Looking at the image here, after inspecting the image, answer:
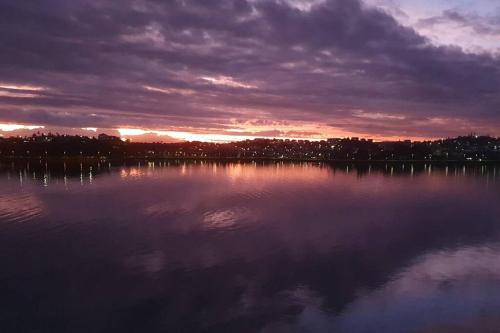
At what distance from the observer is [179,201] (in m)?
38.0

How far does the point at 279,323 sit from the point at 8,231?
1840 cm

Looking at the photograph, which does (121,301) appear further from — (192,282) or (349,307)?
(349,307)

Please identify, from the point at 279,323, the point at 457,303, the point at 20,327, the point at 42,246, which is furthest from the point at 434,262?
the point at 42,246

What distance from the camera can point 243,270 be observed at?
1694cm

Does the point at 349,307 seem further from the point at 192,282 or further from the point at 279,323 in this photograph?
the point at 192,282

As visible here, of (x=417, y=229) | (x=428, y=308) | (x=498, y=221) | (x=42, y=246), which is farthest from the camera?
(x=498, y=221)

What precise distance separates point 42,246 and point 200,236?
26.4 feet

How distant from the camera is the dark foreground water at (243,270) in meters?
12.4

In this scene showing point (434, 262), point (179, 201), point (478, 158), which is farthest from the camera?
point (478, 158)

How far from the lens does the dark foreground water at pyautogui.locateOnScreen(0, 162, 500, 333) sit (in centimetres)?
1235

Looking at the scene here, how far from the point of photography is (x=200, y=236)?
904 inches

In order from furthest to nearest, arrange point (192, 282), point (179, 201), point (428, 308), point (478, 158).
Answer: point (478, 158) < point (179, 201) < point (192, 282) < point (428, 308)

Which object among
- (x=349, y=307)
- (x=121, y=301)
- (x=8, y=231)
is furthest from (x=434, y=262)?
(x=8, y=231)

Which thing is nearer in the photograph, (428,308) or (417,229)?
(428,308)
